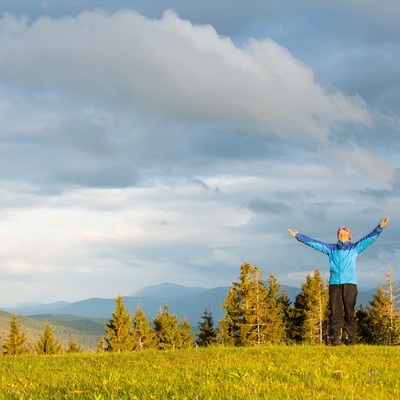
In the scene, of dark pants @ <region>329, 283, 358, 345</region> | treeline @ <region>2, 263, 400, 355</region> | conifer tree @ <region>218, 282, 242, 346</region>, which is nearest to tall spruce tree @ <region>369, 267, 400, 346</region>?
treeline @ <region>2, 263, 400, 355</region>

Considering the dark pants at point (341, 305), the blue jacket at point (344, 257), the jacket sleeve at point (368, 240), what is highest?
the jacket sleeve at point (368, 240)

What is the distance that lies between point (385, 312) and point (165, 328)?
32.2 m

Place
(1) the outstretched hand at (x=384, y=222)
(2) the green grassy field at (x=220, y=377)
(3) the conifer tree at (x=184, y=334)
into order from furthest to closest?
(3) the conifer tree at (x=184, y=334)
(1) the outstretched hand at (x=384, y=222)
(2) the green grassy field at (x=220, y=377)

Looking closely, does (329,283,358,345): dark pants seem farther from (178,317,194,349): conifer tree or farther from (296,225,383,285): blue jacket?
(178,317,194,349): conifer tree

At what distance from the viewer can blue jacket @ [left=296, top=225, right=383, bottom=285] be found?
725 inches

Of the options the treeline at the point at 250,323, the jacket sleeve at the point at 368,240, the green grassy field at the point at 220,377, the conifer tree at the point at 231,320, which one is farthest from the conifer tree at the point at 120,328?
the green grassy field at the point at 220,377

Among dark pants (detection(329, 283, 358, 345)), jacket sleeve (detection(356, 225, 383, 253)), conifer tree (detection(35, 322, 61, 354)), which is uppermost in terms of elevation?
jacket sleeve (detection(356, 225, 383, 253))

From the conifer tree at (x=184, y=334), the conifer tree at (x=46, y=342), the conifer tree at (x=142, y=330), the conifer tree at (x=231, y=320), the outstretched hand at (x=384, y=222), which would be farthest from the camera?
the conifer tree at (x=184, y=334)

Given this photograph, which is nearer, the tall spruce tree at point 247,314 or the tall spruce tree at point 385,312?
the tall spruce tree at point 247,314

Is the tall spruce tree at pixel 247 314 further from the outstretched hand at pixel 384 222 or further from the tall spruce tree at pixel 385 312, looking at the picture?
the outstretched hand at pixel 384 222

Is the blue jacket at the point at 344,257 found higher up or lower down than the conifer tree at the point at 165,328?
higher up

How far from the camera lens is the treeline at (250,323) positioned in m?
64.5

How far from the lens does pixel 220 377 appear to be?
35.6 feet

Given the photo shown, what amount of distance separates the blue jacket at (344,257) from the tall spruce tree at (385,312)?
56.0 metres
